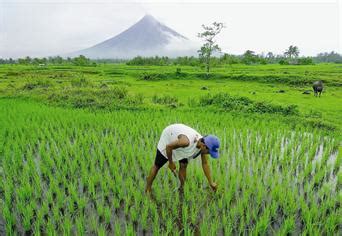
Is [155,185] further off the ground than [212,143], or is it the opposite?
[212,143]

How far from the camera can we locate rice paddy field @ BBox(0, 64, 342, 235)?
297cm

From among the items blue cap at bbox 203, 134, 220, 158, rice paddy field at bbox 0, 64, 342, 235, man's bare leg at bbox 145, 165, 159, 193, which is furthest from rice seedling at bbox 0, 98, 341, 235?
blue cap at bbox 203, 134, 220, 158

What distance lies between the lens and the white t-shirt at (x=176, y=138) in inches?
123

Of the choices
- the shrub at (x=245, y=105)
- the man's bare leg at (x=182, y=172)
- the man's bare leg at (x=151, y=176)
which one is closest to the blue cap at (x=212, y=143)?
the man's bare leg at (x=182, y=172)

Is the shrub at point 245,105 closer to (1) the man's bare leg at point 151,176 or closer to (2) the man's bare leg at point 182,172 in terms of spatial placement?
(2) the man's bare leg at point 182,172

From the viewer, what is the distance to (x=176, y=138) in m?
3.13

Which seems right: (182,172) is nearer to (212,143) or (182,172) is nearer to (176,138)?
(176,138)

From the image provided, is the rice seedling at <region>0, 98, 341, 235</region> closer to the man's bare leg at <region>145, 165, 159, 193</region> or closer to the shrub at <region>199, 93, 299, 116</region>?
the man's bare leg at <region>145, 165, 159, 193</region>

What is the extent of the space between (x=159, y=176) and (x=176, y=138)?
3.67ft

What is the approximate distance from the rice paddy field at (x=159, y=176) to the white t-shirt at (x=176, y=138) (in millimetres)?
520

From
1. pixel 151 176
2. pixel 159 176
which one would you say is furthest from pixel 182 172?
pixel 159 176

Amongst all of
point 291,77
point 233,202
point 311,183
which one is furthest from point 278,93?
point 233,202

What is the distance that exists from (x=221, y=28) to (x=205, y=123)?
16418 mm

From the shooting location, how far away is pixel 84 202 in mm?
3260
